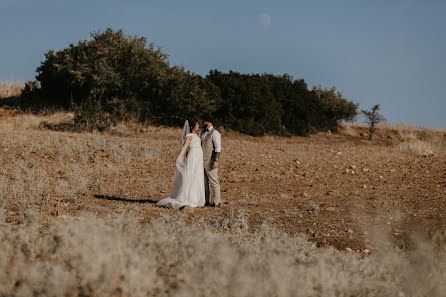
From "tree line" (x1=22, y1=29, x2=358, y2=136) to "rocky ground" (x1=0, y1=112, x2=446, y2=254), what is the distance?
6.69m

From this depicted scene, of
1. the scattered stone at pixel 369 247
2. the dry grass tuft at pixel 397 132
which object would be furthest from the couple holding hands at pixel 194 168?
the dry grass tuft at pixel 397 132

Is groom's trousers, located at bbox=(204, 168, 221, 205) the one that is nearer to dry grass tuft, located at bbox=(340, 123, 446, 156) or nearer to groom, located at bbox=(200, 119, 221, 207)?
groom, located at bbox=(200, 119, 221, 207)

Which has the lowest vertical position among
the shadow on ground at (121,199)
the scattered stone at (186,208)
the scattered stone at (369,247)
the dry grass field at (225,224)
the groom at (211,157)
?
the shadow on ground at (121,199)

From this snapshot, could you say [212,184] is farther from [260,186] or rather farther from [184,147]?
[260,186]

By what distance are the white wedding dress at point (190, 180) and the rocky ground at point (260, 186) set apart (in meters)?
0.30

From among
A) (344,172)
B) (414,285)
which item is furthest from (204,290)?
(344,172)

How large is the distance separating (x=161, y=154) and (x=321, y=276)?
11.2 meters

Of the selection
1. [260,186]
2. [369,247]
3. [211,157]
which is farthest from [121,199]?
[369,247]

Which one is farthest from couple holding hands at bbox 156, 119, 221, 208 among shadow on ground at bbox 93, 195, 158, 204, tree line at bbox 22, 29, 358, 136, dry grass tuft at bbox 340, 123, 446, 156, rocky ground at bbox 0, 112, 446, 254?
dry grass tuft at bbox 340, 123, 446, 156

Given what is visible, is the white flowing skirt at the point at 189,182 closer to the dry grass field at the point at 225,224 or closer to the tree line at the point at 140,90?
the dry grass field at the point at 225,224

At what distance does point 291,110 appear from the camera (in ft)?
95.0

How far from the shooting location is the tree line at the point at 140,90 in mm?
22562

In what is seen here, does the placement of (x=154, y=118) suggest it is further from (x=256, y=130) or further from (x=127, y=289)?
(x=127, y=289)

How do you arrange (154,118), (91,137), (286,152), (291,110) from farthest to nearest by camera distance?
(291,110)
(154,118)
(286,152)
(91,137)
